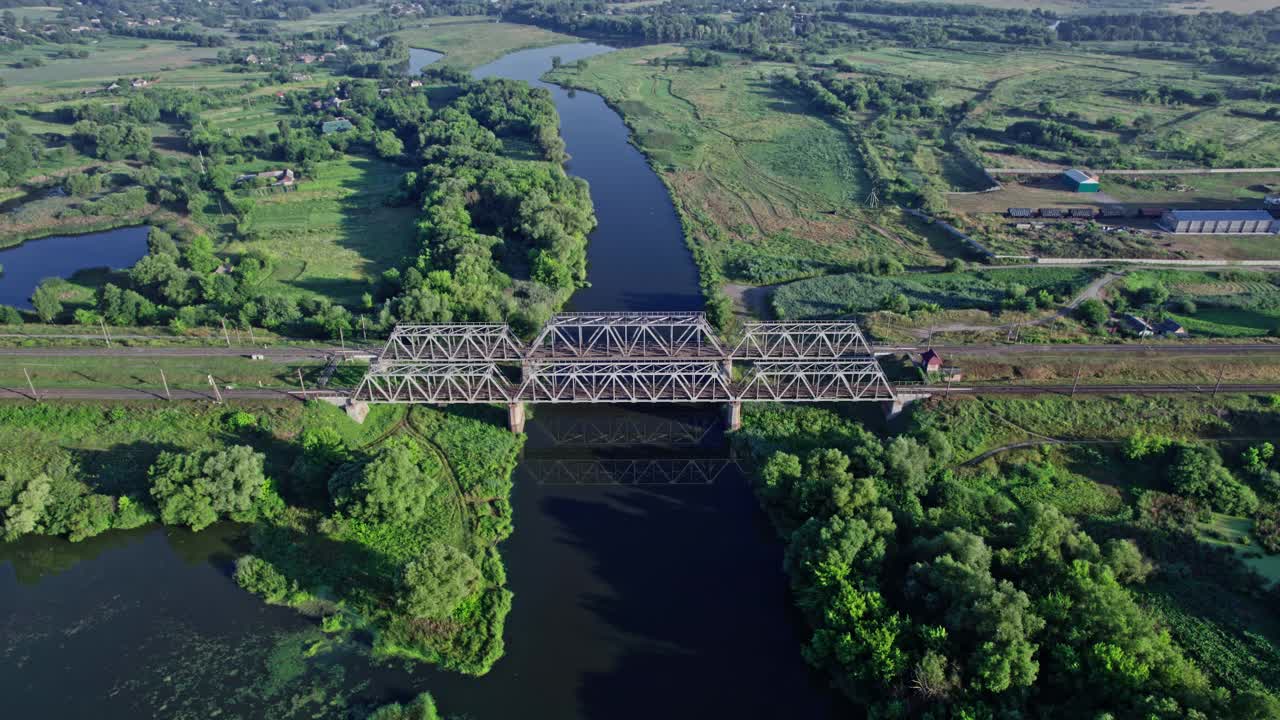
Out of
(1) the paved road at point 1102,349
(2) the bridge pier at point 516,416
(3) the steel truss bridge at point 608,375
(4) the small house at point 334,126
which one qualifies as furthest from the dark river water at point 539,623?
(4) the small house at point 334,126

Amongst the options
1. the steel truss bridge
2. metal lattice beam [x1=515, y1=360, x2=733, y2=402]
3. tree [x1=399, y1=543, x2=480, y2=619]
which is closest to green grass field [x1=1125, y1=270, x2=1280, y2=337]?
the steel truss bridge

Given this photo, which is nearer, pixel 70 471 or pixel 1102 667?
pixel 1102 667

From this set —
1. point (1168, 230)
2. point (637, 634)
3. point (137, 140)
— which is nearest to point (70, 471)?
point (637, 634)

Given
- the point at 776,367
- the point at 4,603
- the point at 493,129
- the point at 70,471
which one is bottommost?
the point at 4,603

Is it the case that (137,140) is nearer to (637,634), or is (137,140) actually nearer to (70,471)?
(70,471)

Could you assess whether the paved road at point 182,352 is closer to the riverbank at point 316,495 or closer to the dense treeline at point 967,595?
the riverbank at point 316,495

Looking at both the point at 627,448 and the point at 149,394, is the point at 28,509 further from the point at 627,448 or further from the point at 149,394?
the point at 627,448

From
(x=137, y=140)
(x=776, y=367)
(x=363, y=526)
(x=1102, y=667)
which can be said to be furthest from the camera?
(x=137, y=140)
